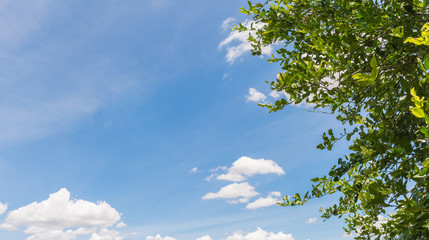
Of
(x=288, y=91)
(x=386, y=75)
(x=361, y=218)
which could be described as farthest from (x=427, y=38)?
(x=361, y=218)

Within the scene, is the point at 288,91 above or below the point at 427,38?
above

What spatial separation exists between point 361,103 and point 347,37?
1.28 metres

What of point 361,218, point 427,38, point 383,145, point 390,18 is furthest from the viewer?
point 361,218

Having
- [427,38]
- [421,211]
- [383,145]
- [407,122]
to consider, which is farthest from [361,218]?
[427,38]

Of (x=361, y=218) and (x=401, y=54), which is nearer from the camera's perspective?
(x=401, y=54)

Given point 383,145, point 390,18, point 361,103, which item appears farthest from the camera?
point 361,103

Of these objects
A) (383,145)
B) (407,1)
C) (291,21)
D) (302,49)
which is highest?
(291,21)

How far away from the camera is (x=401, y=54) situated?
14.3 ft

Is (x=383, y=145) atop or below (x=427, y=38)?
below

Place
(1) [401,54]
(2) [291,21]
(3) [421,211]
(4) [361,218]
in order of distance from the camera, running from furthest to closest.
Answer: (4) [361,218] → (2) [291,21] → (1) [401,54] → (3) [421,211]

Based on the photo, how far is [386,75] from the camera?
4484mm

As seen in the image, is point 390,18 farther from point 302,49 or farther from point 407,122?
point 302,49

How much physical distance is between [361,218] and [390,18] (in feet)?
17.6

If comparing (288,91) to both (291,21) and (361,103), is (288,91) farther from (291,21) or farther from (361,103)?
(291,21)
